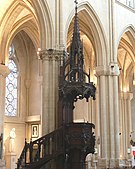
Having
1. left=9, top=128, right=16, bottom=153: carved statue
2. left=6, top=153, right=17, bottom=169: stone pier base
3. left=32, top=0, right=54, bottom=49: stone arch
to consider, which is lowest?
left=6, top=153, right=17, bottom=169: stone pier base

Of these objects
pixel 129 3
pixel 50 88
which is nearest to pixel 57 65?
pixel 50 88

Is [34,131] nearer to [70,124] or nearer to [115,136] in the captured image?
[115,136]

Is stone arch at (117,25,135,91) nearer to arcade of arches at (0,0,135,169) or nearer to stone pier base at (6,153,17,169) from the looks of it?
arcade of arches at (0,0,135,169)

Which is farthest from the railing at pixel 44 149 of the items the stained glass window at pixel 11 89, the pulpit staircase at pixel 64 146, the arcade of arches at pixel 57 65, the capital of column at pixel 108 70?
the stained glass window at pixel 11 89

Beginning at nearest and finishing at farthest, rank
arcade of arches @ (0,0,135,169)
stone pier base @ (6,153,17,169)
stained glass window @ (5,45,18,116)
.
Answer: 1. arcade of arches @ (0,0,135,169)
2. stone pier base @ (6,153,17,169)
3. stained glass window @ (5,45,18,116)

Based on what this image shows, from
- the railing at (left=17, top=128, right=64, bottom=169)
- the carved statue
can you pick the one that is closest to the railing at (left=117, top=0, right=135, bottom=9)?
the railing at (left=17, top=128, right=64, bottom=169)

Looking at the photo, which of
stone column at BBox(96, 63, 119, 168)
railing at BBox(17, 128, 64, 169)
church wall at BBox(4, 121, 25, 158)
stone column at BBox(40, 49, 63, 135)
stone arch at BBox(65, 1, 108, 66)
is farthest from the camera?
church wall at BBox(4, 121, 25, 158)

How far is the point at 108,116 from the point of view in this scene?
18.6m

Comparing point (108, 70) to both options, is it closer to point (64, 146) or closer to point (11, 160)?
point (64, 146)

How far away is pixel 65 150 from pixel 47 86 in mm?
3297

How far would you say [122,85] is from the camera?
28.4 m

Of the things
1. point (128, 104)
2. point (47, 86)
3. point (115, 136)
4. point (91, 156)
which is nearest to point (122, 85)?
point (128, 104)

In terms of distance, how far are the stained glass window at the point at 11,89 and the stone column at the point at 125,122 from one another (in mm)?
8400

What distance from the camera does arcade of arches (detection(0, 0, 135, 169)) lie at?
1595 cm
